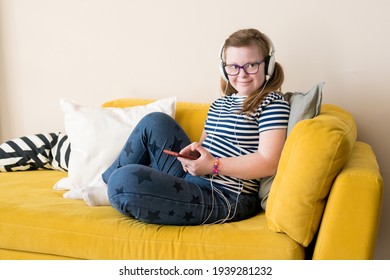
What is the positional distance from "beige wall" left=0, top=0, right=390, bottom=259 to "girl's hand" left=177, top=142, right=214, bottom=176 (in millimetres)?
654

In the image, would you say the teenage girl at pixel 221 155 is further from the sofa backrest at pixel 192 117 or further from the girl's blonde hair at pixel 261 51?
the sofa backrest at pixel 192 117

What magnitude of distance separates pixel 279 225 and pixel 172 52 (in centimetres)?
111

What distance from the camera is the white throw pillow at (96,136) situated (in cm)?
195

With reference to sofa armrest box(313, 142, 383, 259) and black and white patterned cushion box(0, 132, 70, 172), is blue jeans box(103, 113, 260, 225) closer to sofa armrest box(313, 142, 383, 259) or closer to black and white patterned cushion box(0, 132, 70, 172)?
sofa armrest box(313, 142, 383, 259)

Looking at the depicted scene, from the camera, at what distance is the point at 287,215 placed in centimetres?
131

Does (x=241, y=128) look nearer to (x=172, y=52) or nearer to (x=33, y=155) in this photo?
(x=172, y=52)

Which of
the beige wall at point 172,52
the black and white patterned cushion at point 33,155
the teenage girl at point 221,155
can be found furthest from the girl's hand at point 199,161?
the black and white patterned cushion at point 33,155

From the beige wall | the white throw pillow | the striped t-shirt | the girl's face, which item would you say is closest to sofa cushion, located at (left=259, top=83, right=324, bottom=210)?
the striped t-shirt

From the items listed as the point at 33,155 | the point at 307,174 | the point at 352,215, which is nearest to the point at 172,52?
the point at 33,155

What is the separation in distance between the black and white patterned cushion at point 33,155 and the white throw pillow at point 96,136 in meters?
0.21

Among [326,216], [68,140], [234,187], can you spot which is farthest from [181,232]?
[68,140]

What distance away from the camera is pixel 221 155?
1.65 metres

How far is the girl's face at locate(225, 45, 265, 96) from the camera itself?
1.64m

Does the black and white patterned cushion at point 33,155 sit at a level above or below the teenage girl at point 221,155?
below
